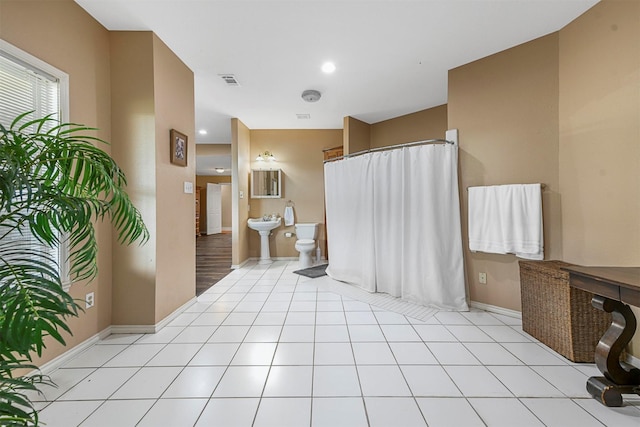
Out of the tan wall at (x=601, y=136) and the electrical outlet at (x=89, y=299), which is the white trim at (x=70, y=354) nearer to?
the electrical outlet at (x=89, y=299)

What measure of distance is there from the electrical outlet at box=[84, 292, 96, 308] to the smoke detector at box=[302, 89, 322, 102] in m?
2.92

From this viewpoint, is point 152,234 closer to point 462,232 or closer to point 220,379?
point 220,379

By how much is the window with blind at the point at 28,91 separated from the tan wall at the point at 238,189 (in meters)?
2.46

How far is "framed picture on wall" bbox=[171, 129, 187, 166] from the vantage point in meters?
2.36

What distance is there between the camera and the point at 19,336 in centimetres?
80

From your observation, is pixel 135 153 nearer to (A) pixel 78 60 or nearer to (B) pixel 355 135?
(A) pixel 78 60

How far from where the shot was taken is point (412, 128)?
12.8 feet

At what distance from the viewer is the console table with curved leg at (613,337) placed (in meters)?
1.35

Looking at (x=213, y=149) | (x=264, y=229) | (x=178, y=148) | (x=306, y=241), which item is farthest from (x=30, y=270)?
(x=213, y=149)

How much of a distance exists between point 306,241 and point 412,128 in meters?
2.44

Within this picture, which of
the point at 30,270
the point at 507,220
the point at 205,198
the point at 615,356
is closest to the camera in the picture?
the point at 30,270

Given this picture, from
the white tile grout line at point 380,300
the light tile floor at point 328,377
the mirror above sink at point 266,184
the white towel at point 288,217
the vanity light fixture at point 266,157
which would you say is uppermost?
the vanity light fixture at point 266,157

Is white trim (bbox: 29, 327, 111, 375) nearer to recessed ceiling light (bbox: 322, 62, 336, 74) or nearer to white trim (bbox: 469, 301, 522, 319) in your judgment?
recessed ceiling light (bbox: 322, 62, 336, 74)

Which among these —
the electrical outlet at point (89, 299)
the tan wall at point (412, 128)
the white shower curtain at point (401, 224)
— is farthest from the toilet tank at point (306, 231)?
the electrical outlet at point (89, 299)
